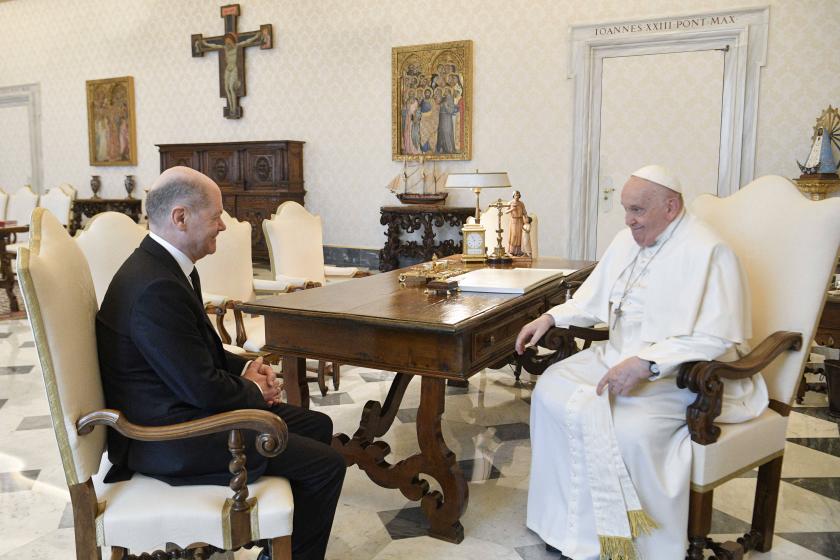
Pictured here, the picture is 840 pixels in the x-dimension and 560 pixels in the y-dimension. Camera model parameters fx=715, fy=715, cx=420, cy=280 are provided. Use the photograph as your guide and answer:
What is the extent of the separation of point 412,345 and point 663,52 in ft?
20.4

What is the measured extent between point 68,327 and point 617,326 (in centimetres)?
203

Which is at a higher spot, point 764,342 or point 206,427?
point 764,342

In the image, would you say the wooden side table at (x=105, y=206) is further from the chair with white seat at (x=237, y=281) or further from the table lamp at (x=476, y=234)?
the table lamp at (x=476, y=234)

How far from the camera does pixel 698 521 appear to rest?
2.41 metres

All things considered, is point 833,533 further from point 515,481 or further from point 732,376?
point 515,481

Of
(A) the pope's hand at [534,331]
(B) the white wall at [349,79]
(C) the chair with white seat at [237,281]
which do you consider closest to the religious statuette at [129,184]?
(B) the white wall at [349,79]

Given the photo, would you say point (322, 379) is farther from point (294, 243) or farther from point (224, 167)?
point (224, 167)

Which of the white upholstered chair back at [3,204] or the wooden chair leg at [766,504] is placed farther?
the white upholstered chair back at [3,204]

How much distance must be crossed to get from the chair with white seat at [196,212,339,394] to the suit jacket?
6.12 feet

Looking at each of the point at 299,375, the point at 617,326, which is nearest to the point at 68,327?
the point at 299,375

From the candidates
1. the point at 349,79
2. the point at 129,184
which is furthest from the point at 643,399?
the point at 129,184

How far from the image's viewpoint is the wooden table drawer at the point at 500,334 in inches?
109

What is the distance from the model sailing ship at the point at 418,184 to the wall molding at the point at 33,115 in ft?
24.2

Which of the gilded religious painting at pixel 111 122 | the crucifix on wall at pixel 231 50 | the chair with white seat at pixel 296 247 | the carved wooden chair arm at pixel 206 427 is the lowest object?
the carved wooden chair arm at pixel 206 427
